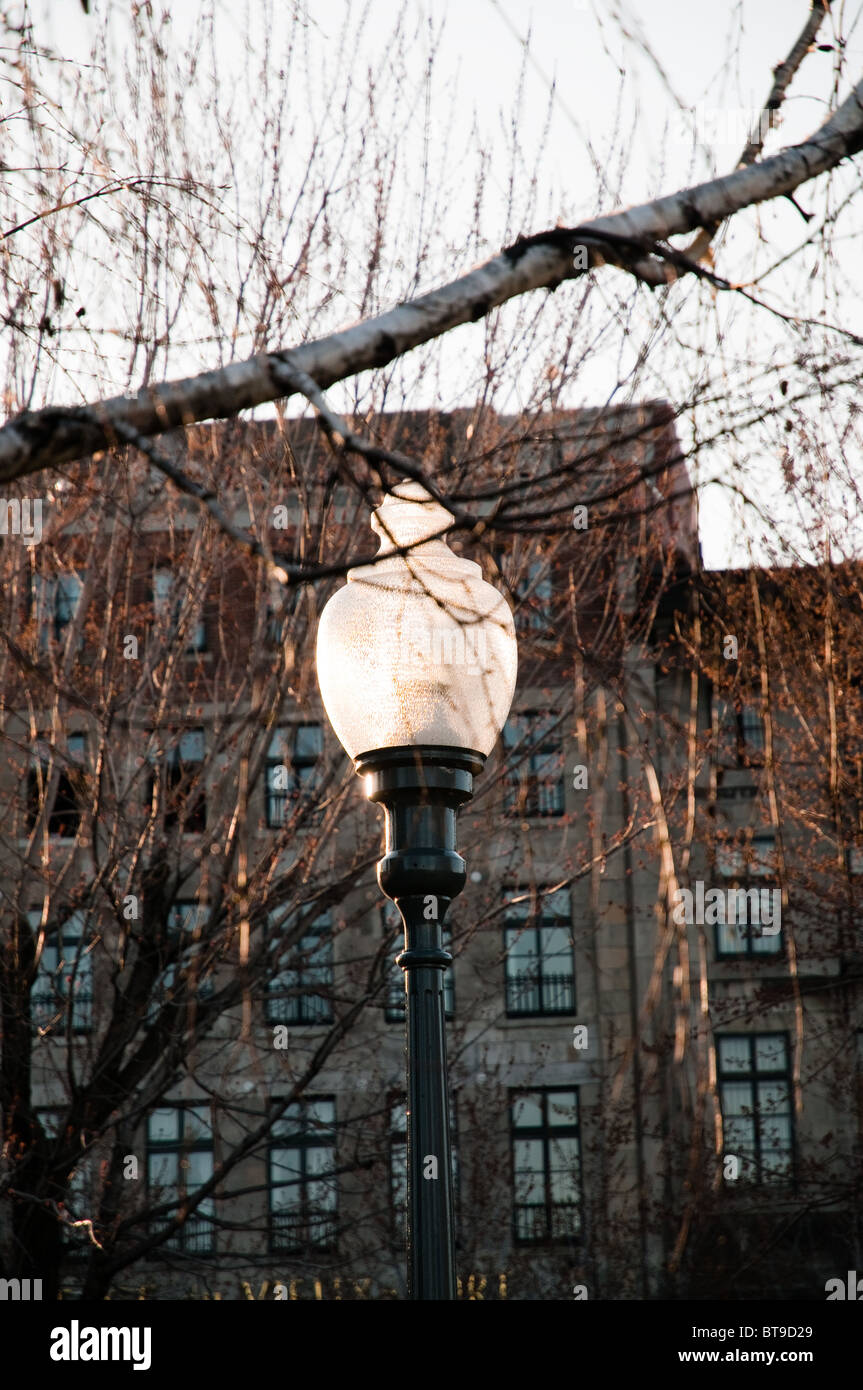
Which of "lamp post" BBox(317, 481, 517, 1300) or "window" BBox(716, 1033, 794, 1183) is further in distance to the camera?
"window" BBox(716, 1033, 794, 1183)

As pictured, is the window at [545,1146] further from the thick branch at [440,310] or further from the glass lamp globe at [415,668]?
the thick branch at [440,310]

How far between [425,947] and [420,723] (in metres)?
0.61

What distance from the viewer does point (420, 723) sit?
419 cm

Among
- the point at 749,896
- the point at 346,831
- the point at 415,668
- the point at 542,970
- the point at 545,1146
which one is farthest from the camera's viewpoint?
the point at 542,970

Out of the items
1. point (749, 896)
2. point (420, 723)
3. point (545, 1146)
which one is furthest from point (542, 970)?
point (420, 723)

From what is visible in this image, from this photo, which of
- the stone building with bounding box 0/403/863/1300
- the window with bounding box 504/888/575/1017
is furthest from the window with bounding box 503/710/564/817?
the window with bounding box 504/888/575/1017

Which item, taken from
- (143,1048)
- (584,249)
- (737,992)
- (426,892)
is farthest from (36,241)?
(737,992)

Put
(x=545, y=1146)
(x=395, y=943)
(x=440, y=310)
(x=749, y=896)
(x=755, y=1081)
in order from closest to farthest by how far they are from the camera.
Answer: (x=440, y=310) < (x=395, y=943) < (x=749, y=896) < (x=755, y=1081) < (x=545, y=1146)

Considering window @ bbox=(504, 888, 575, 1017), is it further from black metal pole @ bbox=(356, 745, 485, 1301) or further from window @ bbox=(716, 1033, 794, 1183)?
black metal pole @ bbox=(356, 745, 485, 1301)

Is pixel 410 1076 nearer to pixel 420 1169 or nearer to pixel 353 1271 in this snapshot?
pixel 420 1169

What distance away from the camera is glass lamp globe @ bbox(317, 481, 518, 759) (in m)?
4.16

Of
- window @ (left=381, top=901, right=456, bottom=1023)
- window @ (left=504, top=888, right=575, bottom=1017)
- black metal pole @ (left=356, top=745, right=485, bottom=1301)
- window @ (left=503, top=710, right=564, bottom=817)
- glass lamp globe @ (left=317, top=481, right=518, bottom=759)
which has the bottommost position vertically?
black metal pole @ (left=356, top=745, right=485, bottom=1301)

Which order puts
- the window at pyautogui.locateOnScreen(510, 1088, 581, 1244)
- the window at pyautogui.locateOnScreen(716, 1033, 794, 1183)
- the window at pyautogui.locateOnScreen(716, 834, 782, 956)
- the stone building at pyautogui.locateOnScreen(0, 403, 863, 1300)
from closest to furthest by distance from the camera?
the stone building at pyautogui.locateOnScreen(0, 403, 863, 1300) → the window at pyautogui.locateOnScreen(716, 834, 782, 956) → the window at pyautogui.locateOnScreen(716, 1033, 794, 1183) → the window at pyautogui.locateOnScreen(510, 1088, 581, 1244)

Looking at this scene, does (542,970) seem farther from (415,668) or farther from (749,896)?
(415,668)
